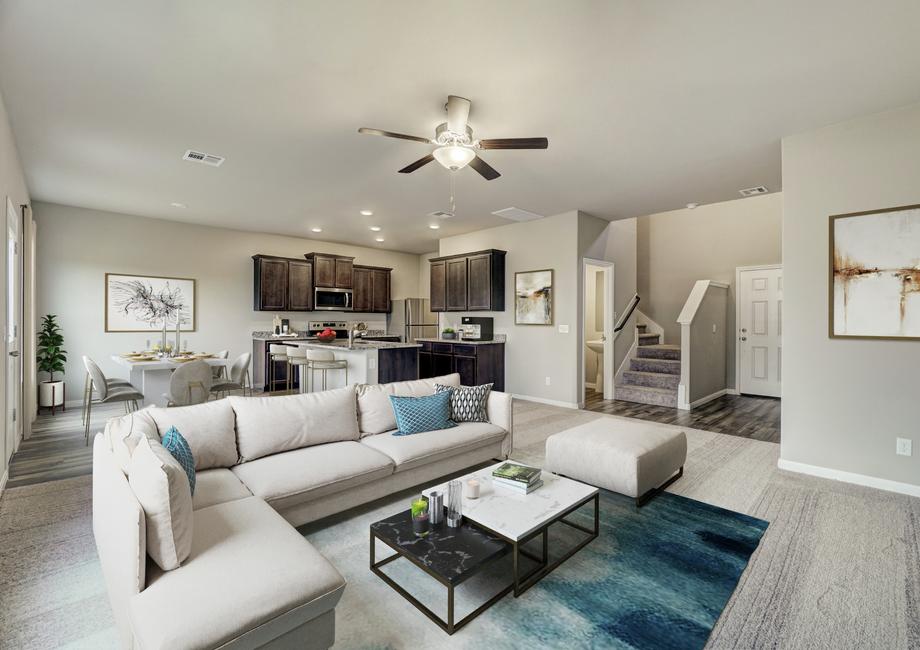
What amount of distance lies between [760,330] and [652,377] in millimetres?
2017

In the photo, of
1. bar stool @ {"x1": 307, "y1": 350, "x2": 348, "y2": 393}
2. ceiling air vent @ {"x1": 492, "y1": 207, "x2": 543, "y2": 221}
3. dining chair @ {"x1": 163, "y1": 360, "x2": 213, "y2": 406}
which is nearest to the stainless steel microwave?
bar stool @ {"x1": 307, "y1": 350, "x2": 348, "y2": 393}

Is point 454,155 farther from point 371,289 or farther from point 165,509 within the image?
point 371,289

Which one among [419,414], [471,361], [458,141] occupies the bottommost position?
[419,414]

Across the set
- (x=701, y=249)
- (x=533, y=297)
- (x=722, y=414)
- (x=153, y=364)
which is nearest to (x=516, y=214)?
(x=533, y=297)

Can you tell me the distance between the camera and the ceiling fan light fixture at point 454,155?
3043mm

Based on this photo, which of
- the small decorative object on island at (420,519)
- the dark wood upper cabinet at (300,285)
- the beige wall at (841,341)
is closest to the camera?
the small decorative object on island at (420,519)

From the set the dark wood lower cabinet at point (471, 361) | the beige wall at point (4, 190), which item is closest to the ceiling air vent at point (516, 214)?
the dark wood lower cabinet at point (471, 361)

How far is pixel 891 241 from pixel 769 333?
421 cm

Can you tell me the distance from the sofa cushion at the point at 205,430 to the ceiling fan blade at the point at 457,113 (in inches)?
94.7

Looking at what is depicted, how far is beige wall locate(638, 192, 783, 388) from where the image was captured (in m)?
7.03

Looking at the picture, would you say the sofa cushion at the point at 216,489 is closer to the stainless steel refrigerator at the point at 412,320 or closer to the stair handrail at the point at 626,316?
the stair handrail at the point at 626,316

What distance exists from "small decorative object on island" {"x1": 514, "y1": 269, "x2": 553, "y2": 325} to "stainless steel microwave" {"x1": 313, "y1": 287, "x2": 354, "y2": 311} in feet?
11.6

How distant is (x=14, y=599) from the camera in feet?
6.40

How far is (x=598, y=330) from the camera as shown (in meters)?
8.77
